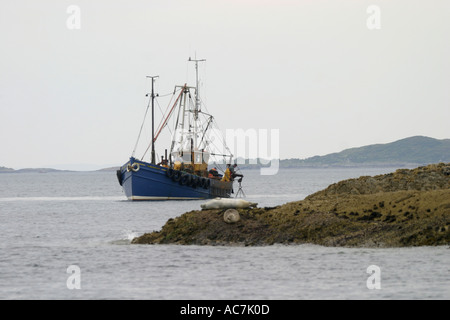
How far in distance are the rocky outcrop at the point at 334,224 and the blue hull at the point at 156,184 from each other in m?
43.6

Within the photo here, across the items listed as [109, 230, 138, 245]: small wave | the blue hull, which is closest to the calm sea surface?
[109, 230, 138, 245]: small wave

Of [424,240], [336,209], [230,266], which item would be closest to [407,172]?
[336,209]

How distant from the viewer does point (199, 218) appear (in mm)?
33500

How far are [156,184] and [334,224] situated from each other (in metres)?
49.2

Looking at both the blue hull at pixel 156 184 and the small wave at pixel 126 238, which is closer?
the small wave at pixel 126 238

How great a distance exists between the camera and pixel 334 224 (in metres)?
31.0

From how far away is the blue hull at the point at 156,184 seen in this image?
3061 inches

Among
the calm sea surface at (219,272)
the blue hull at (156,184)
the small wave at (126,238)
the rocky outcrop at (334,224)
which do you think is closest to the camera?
the calm sea surface at (219,272)

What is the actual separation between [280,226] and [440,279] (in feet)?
30.3

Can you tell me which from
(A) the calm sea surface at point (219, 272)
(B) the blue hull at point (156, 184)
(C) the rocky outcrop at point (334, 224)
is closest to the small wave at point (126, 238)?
(A) the calm sea surface at point (219, 272)

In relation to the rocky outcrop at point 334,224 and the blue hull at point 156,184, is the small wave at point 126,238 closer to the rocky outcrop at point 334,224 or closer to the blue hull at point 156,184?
the rocky outcrop at point 334,224

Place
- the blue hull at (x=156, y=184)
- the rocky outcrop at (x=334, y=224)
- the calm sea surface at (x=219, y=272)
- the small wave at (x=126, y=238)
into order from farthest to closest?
the blue hull at (x=156, y=184), the small wave at (x=126, y=238), the rocky outcrop at (x=334, y=224), the calm sea surface at (x=219, y=272)

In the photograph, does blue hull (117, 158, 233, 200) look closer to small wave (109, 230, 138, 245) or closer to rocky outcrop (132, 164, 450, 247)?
small wave (109, 230, 138, 245)
